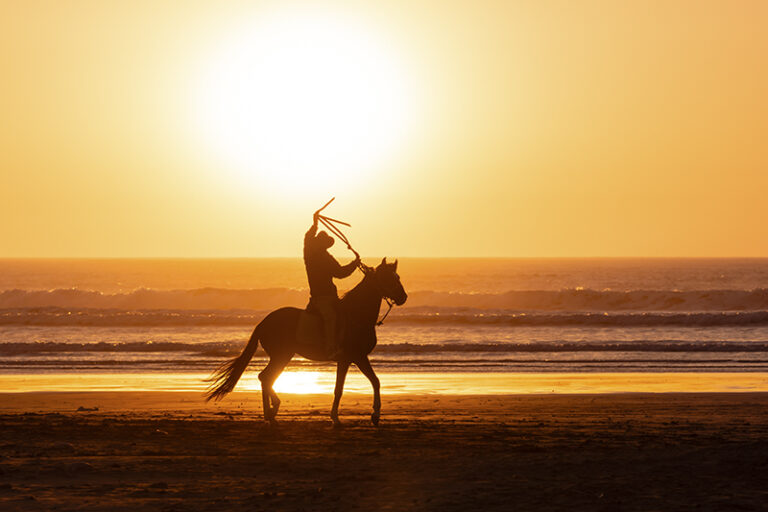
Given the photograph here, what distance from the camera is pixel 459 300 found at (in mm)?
71812

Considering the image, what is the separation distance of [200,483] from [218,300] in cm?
6238

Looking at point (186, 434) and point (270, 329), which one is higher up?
point (270, 329)

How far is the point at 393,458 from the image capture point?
1020 centimetres

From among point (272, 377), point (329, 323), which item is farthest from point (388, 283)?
point (272, 377)

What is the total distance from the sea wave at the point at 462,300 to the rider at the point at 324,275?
49800 millimetres

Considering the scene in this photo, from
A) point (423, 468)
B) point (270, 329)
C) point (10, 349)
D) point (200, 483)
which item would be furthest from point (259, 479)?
point (10, 349)

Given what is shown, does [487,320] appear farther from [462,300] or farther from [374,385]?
[374,385]

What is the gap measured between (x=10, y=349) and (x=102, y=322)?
47.9ft

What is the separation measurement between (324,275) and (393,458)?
362 cm

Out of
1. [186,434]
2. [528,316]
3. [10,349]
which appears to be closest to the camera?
[186,434]

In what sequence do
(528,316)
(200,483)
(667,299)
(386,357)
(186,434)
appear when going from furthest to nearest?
(667,299), (528,316), (386,357), (186,434), (200,483)

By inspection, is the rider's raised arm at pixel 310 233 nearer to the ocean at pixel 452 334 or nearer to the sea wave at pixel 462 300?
the ocean at pixel 452 334

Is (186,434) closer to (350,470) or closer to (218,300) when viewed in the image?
(350,470)

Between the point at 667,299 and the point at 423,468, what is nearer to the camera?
the point at 423,468
